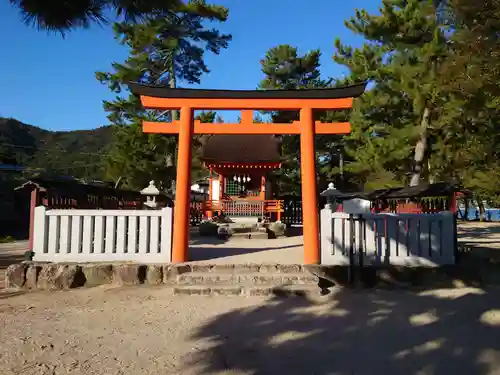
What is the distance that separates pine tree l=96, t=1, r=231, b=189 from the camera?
69.7ft

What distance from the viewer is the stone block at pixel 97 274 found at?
6.01 metres

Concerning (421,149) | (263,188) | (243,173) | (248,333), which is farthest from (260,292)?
(243,173)

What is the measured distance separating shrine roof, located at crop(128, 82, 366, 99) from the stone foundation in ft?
10.1

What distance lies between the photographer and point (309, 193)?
6.89 m

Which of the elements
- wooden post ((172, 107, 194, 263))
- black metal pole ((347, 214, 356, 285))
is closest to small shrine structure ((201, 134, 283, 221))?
wooden post ((172, 107, 194, 263))

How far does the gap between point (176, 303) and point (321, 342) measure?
209cm

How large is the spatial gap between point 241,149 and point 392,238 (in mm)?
14136

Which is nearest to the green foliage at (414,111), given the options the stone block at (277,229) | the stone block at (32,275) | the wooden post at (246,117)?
the stone block at (277,229)

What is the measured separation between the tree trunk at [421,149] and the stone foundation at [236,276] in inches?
403

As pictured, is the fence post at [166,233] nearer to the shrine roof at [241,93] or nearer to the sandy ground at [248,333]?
the sandy ground at [248,333]

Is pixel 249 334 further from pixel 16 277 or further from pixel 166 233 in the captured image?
pixel 16 277

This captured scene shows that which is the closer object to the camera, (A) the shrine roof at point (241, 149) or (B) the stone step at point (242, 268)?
(B) the stone step at point (242, 268)

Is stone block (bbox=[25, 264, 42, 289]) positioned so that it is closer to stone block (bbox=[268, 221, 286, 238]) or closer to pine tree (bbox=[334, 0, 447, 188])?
stone block (bbox=[268, 221, 286, 238])

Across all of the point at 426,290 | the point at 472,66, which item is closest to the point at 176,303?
the point at 426,290
